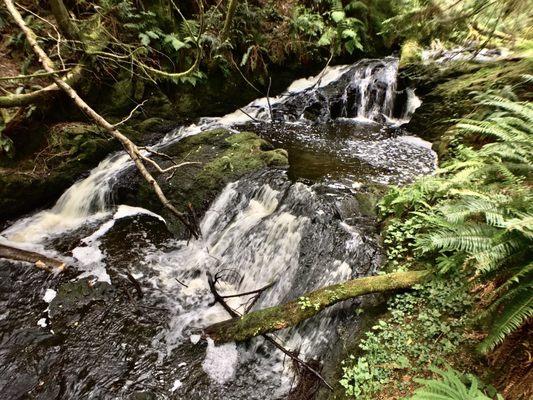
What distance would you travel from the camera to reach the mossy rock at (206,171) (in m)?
6.92

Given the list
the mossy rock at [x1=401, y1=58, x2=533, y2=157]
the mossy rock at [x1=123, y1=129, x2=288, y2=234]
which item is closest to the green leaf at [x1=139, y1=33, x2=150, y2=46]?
the mossy rock at [x1=123, y1=129, x2=288, y2=234]

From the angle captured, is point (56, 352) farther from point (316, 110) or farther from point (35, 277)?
point (316, 110)

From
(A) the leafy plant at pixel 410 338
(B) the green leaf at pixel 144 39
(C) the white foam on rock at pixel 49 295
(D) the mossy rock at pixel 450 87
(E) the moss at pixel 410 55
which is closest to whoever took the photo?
(A) the leafy plant at pixel 410 338

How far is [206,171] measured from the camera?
7.19 m

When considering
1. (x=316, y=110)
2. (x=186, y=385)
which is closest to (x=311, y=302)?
(x=186, y=385)

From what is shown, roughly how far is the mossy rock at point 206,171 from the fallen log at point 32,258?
2.00m

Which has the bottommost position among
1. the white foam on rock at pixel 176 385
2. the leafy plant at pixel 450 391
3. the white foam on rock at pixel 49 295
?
the white foam on rock at pixel 176 385

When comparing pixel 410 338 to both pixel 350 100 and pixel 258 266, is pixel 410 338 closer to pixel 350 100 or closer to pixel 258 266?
pixel 258 266

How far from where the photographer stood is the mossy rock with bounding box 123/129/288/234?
272 inches

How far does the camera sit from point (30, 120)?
7.21 meters

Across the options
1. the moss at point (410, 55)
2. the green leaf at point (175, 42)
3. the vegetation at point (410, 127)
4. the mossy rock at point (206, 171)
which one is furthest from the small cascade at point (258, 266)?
the moss at point (410, 55)

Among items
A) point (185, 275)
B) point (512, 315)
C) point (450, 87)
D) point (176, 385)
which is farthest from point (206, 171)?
point (450, 87)

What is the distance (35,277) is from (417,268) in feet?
19.1

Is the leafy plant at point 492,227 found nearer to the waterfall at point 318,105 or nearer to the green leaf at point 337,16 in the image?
the waterfall at point 318,105
